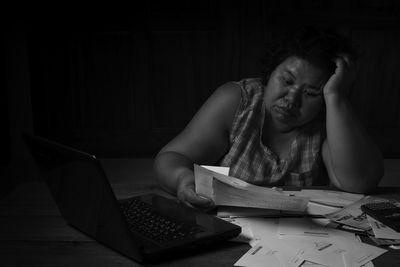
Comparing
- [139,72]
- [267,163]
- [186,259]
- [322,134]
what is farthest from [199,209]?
[139,72]

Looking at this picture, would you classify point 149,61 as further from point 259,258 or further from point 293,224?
point 259,258

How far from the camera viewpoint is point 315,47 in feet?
5.41

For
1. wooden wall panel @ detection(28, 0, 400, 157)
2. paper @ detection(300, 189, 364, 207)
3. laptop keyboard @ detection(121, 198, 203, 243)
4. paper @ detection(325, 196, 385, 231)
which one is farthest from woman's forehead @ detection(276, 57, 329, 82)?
wooden wall panel @ detection(28, 0, 400, 157)

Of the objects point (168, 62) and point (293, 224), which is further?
point (168, 62)

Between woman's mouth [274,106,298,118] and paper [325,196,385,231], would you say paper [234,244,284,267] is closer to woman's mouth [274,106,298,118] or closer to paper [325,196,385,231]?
paper [325,196,385,231]

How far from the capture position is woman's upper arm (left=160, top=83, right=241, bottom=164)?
5.15ft

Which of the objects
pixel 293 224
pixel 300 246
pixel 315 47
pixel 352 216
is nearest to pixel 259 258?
pixel 300 246

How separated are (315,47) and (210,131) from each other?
0.43 meters

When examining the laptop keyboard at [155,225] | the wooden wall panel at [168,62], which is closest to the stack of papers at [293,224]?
the laptop keyboard at [155,225]

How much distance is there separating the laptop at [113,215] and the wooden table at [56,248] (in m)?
0.02

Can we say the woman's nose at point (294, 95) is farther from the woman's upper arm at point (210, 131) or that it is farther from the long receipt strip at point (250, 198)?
the long receipt strip at point (250, 198)

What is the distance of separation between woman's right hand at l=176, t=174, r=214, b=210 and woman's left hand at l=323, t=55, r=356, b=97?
56cm

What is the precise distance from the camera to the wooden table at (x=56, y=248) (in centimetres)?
90

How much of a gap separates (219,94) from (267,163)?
0.89 ft
